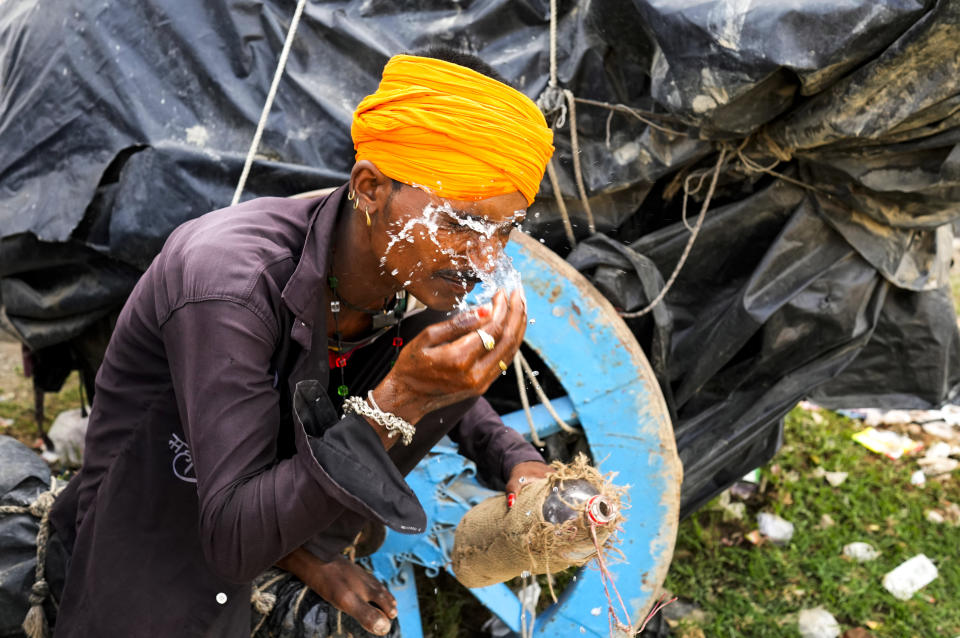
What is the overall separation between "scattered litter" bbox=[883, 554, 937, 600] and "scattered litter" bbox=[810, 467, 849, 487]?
569 mm

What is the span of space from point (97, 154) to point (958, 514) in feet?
12.4

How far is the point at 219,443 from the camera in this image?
64.2 inches

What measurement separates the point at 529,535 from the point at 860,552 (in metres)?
2.11

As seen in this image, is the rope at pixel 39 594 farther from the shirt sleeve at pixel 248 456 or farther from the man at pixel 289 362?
the shirt sleeve at pixel 248 456

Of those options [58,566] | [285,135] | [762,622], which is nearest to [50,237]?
[285,135]

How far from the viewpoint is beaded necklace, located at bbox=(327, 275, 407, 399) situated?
81.4 inches

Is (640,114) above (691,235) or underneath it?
above

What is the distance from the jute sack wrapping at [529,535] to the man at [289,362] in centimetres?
32

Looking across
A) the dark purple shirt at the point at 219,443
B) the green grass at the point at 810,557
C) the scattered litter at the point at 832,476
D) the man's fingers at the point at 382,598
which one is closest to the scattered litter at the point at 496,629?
the green grass at the point at 810,557

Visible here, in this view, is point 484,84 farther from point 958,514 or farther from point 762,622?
point 958,514

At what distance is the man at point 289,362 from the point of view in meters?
1.64

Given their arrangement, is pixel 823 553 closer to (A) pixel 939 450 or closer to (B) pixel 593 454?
(A) pixel 939 450

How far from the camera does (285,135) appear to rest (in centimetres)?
281

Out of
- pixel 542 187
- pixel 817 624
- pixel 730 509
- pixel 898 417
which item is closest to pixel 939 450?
pixel 898 417
